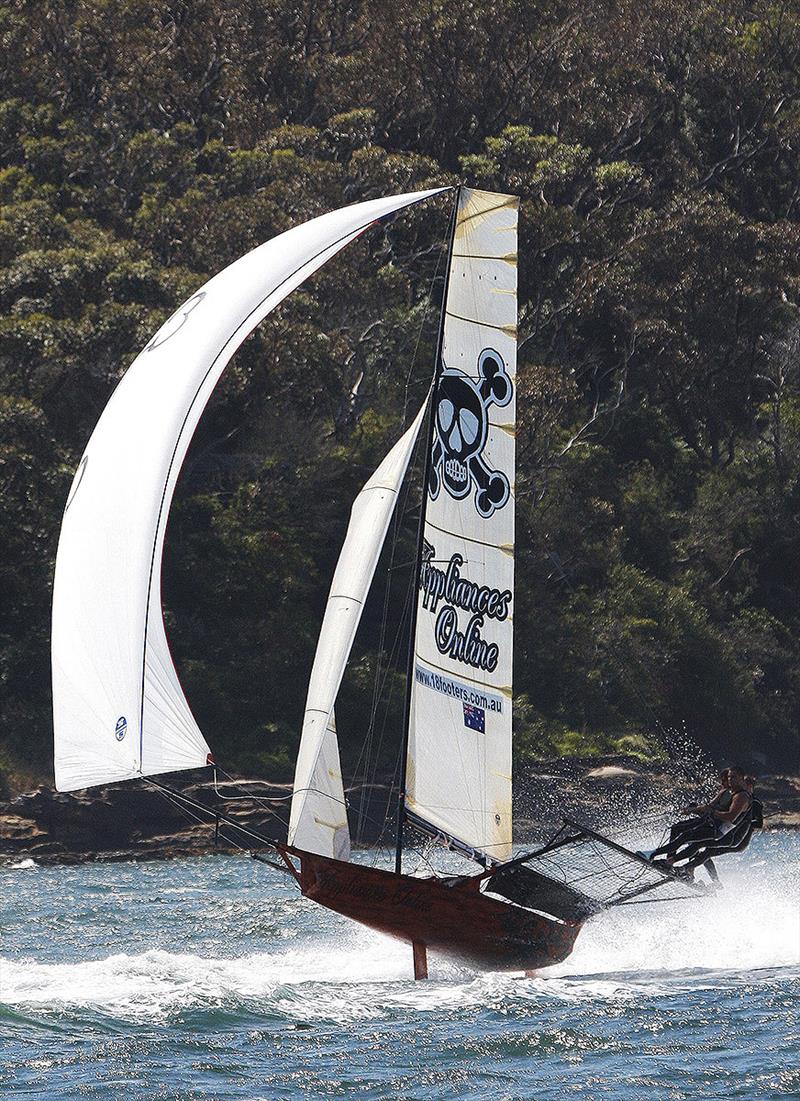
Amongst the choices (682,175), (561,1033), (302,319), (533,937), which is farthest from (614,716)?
(561,1033)

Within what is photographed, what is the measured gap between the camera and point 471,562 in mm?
14969

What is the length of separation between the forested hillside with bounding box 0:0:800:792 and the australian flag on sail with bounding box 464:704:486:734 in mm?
15585

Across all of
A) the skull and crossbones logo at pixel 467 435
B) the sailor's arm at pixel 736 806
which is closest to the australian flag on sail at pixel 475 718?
the skull and crossbones logo at pixel 467 435

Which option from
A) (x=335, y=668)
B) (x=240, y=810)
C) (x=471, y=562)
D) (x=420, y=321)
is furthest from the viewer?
(x=420, y=321)

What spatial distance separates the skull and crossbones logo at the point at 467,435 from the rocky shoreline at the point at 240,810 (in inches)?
465

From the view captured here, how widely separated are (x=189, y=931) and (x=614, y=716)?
17.2 meters

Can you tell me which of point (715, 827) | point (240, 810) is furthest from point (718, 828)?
point (240, 810)

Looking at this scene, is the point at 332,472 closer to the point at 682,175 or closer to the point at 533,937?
the point at 682,175

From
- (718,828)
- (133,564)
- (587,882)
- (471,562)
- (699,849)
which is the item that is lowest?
(587,882)

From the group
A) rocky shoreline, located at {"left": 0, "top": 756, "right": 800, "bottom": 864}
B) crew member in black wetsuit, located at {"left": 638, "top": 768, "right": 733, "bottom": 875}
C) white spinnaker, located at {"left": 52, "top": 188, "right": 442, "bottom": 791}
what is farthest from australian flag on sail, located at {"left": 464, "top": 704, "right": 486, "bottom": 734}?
rocky shoreline, located at {"left": 0, "top": 756, "right": 800, "bottom": 864}

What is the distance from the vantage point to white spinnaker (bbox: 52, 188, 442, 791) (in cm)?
1270

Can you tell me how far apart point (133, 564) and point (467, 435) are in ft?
10.8

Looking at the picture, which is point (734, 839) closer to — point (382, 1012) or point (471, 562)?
point (471, 562)

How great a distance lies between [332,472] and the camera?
116 feet
